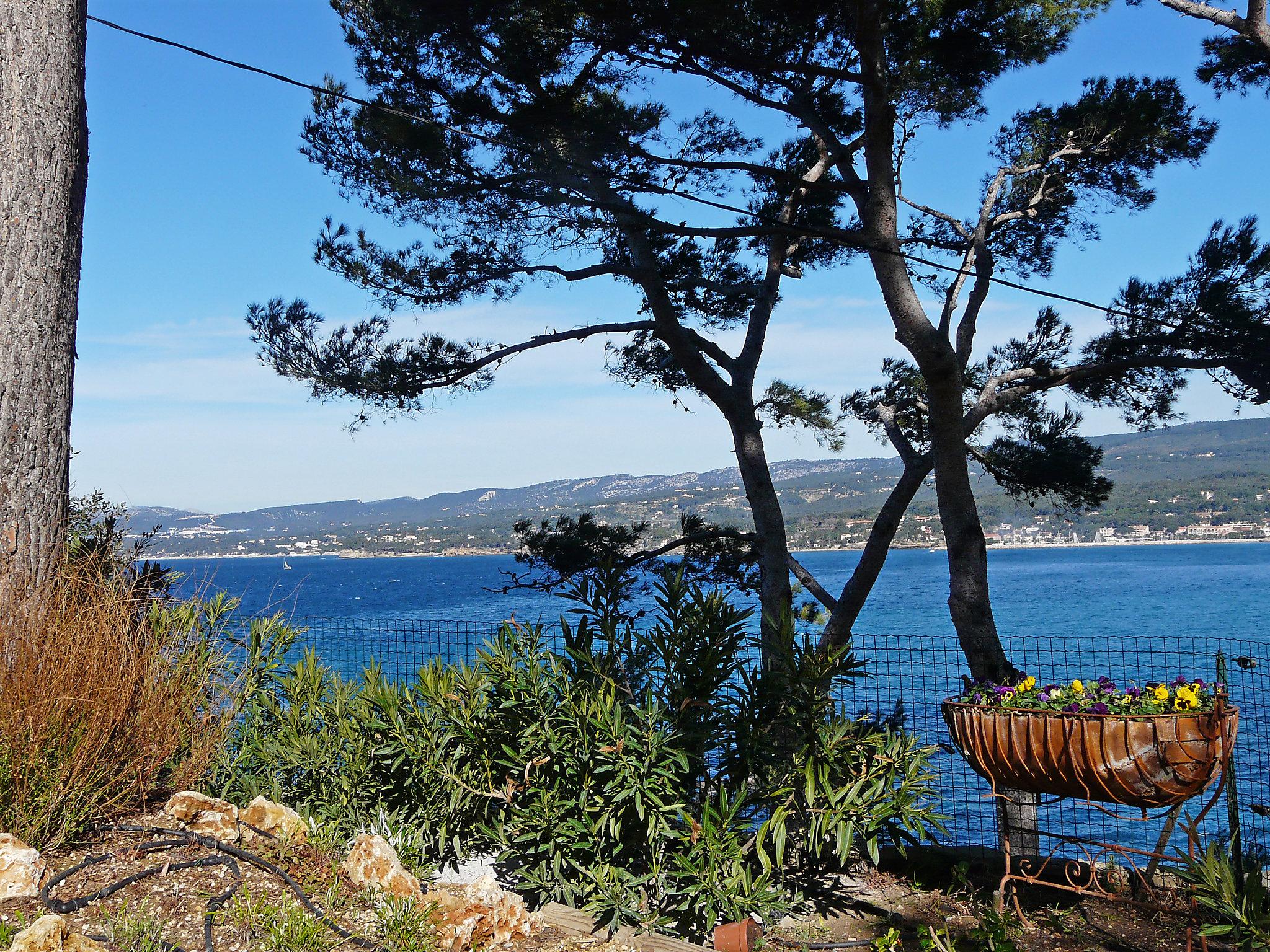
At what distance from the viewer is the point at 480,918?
8.96 feet

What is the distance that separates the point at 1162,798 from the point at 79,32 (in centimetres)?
495

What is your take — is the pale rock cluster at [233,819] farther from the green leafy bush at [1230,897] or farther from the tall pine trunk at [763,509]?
the tall pine trunk at [763,509]

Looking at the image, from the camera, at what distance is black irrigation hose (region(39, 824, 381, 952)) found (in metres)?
2.45

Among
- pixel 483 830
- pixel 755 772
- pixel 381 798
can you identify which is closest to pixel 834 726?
pixel 755 772

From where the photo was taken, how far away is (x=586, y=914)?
2957mm

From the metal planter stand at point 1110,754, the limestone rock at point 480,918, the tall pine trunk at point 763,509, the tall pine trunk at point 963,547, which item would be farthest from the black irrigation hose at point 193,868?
the tall pine trunk at point 763,509

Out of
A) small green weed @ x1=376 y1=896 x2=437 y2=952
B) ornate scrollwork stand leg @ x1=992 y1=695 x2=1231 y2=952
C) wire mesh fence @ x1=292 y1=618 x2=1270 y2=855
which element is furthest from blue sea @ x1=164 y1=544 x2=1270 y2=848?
small green weed @ x1=376 y1=896 x2=437 y2=952

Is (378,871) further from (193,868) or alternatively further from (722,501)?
(722,501)

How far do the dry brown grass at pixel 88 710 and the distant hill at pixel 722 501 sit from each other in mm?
1904

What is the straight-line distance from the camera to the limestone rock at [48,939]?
204cm

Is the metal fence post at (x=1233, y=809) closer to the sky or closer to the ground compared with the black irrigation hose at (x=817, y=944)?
closer to the sky

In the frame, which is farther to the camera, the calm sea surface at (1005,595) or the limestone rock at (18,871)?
the calm sea surface at (1005,595)

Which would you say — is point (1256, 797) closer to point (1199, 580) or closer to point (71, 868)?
point (71, 868)

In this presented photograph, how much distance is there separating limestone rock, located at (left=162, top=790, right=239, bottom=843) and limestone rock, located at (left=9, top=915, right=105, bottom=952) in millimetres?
794
